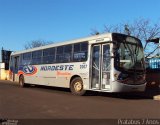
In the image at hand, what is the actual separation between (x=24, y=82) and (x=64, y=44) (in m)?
7.10

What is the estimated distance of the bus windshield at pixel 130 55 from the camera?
15.9 metres

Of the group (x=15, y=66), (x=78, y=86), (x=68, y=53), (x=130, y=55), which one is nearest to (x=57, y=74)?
(x=68, y=53)

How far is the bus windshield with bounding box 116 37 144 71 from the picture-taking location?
1586 cm

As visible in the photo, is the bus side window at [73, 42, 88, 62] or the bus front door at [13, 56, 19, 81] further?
the bus front door at [13, 56, 19, 81]

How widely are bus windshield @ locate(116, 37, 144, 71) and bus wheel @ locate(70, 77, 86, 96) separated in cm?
288

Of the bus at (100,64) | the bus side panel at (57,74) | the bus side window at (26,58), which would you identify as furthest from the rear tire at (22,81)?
the bus at (100,64)

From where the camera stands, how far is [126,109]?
12266mm

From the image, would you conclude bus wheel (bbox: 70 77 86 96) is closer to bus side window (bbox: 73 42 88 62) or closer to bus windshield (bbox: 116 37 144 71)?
bus side window (bbox: 73 42 88 62)

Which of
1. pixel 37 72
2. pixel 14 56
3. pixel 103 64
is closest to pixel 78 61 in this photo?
pixel 103 64

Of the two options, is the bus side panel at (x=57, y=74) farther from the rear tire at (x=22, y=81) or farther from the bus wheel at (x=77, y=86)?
the rear tire at (x=22, y=81)

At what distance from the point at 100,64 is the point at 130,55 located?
5.09ft

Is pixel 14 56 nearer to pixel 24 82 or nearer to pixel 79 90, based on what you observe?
pixel 24 82

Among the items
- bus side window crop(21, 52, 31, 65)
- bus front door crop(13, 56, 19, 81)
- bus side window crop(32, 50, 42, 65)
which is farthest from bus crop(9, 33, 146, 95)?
bus front door crop(13, 56, 19, 81)

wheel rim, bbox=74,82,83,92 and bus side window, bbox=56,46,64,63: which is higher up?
bus side window, bbox=56,46,64,63
